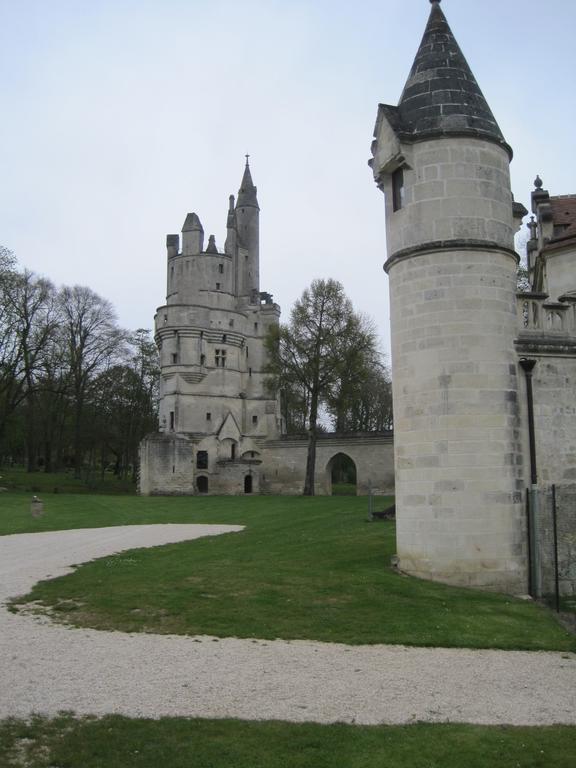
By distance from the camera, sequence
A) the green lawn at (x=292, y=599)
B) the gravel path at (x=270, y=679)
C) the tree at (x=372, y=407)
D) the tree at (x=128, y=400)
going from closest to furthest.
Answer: the gravel path at (x=270, y=679) → the green lawn at (x=292, y=599) → the tree at (x=372, y=407) → the tree at (x=128, y=400)

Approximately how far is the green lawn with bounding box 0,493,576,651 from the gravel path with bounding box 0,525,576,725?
0.51 m

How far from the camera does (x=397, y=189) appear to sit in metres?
14.3

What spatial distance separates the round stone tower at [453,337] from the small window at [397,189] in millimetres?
28

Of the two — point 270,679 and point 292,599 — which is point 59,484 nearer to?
point 292,599

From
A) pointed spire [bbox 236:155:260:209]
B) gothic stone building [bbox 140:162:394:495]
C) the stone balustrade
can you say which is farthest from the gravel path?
pointed spire [bbox 236:155:260:209]

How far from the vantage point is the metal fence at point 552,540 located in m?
13.0

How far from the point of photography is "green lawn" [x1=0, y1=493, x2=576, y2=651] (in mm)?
10141

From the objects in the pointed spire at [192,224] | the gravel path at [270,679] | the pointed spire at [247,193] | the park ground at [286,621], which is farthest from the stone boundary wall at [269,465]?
the gravel path at [270,679]

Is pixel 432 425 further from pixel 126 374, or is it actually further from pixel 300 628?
pixel 126 374

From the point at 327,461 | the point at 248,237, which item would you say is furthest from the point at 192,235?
the point at 327,461

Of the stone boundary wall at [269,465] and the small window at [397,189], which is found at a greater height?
the small window at [397,189]

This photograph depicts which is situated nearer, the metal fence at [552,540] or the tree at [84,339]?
the metal fence at [552,540]

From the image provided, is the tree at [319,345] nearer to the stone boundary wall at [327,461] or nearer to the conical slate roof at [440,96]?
the stone boundary wall at [327,461]

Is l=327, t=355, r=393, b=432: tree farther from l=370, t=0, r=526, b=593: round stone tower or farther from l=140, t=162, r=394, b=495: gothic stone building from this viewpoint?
l=370, t=0, r=526, b=593: round stone tower
